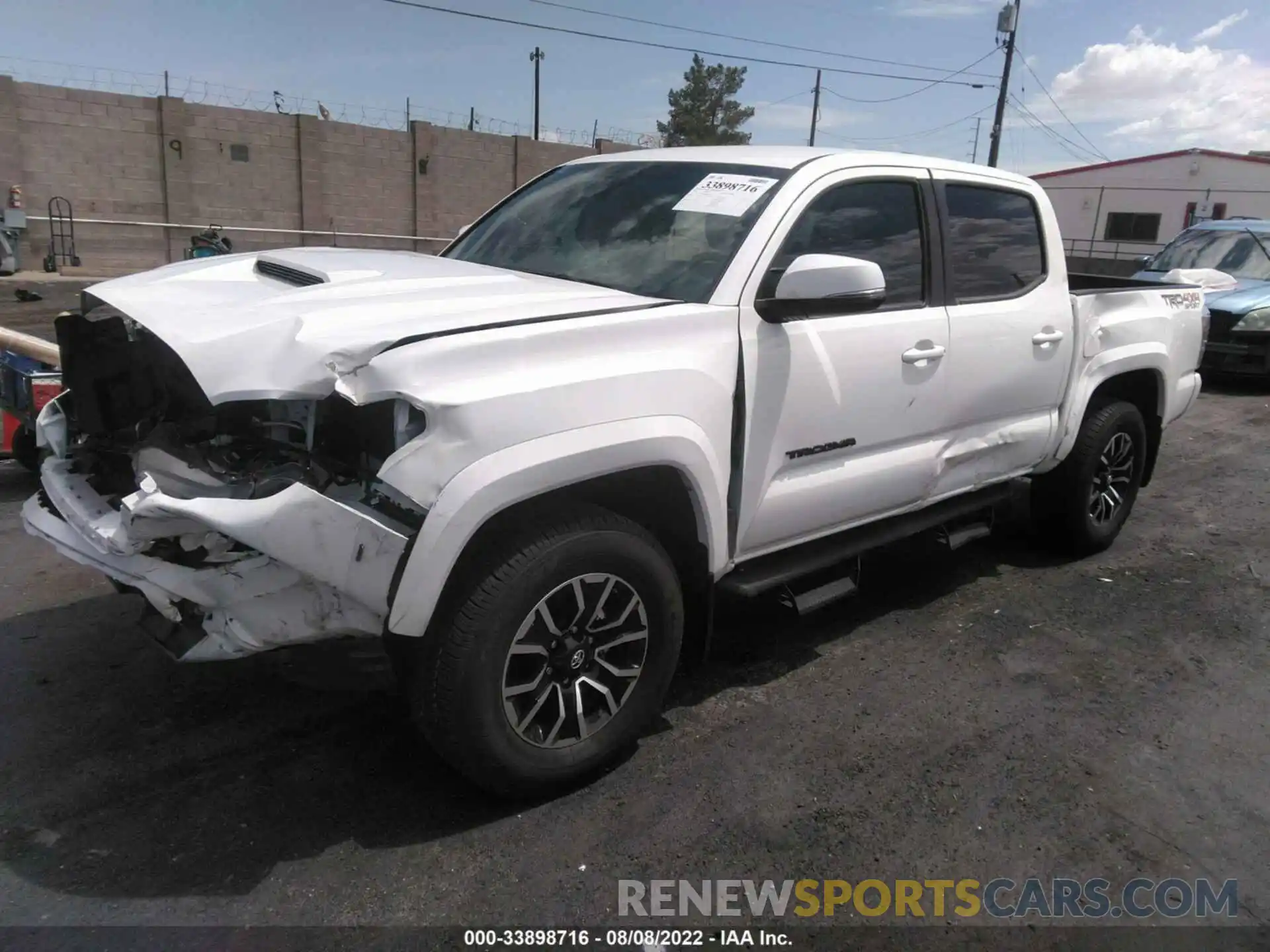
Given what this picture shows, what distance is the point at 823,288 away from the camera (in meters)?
3.09

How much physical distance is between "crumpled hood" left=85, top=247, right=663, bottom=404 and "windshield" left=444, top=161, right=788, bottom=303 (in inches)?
5.9

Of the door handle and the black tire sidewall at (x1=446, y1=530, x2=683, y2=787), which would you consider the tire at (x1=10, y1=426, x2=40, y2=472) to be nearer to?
the black tire sidewall at (x1=446, y1=530, x2=683, y2=787)

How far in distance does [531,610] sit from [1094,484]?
3.76 metres

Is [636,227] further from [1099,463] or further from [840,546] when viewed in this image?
[1099,463]

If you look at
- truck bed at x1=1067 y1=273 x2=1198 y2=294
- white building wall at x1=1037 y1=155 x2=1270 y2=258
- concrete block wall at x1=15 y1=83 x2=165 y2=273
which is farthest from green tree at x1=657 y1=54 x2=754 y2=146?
truck bed at x1=1067 y1=273 x2=1198 y2=294

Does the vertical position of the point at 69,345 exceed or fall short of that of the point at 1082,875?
it exceeds it

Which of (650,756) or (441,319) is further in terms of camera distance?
(650,756)

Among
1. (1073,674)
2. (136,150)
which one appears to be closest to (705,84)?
(136,150)

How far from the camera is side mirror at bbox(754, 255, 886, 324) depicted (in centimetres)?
308

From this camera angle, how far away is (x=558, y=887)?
2617 millimetres

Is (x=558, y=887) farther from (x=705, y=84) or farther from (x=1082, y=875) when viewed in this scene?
(x=705, y=84)

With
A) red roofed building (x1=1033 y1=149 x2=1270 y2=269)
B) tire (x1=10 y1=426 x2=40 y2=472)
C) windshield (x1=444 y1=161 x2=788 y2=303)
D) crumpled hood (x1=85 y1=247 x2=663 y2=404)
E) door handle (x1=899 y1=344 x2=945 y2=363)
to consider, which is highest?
red roofed building (x1=1033 y1=149 x2=1270 y2=269)

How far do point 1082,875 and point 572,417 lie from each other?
199 centimetres

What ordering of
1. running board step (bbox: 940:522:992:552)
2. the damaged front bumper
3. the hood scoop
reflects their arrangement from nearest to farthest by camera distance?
the damaged front bumper
the hood scoop
running board step (bbox: 940:522:992:552)
